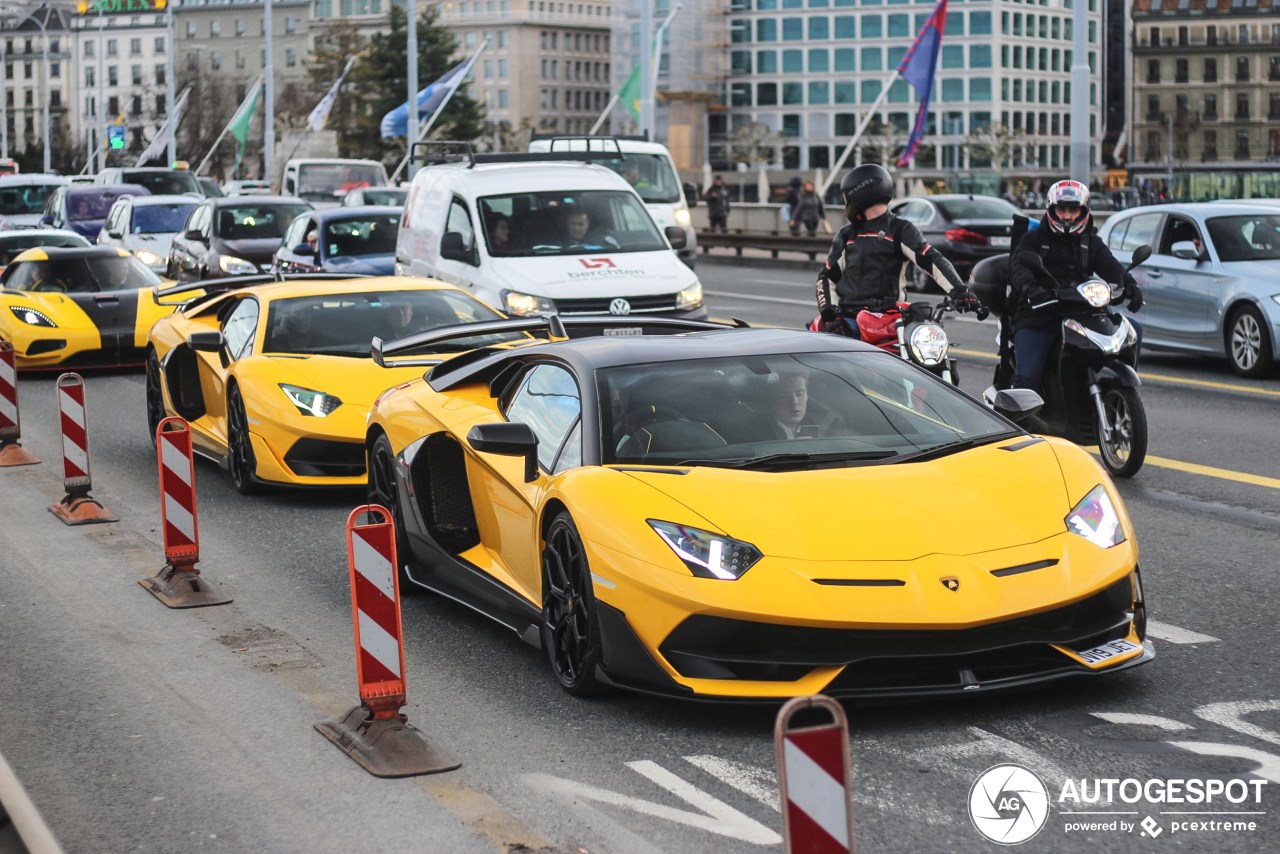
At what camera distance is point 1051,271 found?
1059 centimetres

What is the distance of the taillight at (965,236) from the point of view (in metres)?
29.2

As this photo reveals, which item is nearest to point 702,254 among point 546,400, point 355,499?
point 355,499

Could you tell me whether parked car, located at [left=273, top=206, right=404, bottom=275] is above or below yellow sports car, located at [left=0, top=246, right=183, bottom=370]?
above

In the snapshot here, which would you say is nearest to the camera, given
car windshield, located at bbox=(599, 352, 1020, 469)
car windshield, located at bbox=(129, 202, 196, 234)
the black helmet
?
car windshield, located at bbox=(599, 352, 1020, 469)

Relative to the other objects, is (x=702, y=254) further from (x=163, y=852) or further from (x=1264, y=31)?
(x=1264, y=31)

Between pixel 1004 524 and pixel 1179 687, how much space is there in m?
0.90

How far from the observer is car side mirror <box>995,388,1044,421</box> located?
21.9 ft

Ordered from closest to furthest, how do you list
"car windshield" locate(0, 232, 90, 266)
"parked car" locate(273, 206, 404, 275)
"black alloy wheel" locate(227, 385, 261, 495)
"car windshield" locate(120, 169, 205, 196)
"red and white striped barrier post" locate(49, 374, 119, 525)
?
"red and white striped barrier post" locate(49, 374, 119, 525) < "black alloy wheel" locate(227, 385, 261, 495) < "parked car" locate(273, 206, 404, 275) < "car windshield" locate(0, 232, 90, 266) < "car windshield" locate(120, 169, 205, 196)

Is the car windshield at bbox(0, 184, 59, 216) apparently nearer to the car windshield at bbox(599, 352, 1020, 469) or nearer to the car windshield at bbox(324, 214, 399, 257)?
the car windshield at bbox(324, 214, 399, 257)

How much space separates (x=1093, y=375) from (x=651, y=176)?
58.5 feet

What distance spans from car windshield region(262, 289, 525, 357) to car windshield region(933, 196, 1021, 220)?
1951cm

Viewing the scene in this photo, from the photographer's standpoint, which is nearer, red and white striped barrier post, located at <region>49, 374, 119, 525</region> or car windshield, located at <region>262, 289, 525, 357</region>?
red and white striped barrier post, located at <region>49, 374, 119, 525</region>

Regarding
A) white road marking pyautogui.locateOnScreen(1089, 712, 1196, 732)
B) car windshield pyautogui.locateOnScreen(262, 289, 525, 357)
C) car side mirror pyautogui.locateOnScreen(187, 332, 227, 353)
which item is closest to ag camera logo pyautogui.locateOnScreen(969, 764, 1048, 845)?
white road marking pyautogui.locateOnScreen(1089, 712, 1196, 732)

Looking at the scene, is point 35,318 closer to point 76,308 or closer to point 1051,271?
point 76,308
